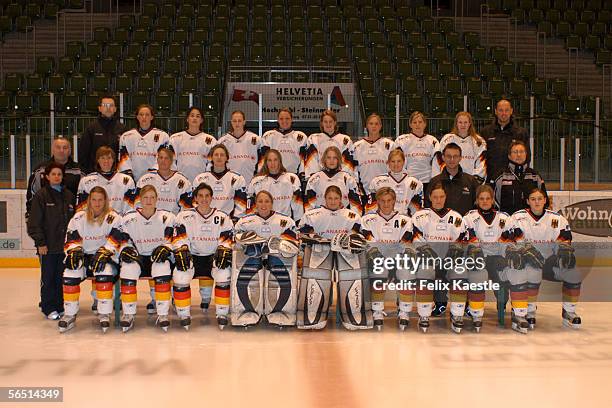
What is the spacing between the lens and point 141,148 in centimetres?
790

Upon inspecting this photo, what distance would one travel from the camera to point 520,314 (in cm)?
683

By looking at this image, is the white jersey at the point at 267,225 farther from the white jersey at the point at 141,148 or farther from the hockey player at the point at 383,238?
the white jersey at the point at 141,148

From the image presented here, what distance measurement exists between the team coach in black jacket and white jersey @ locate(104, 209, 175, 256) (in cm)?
66

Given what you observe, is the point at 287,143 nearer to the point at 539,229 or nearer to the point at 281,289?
the point at 281,289

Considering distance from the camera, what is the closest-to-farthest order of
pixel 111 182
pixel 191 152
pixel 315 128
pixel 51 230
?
pixel 51 230 < pixel 111 182 < pixel 191 152 < pixel 315 128

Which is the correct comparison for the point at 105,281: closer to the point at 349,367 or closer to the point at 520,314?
the point at 349,367

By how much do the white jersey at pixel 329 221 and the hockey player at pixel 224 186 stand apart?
70cm

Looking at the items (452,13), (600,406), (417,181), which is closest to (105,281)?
(417,181)

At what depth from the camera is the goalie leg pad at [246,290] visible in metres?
6.88

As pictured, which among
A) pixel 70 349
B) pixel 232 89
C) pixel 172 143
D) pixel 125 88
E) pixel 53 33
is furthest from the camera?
pixel 53 33

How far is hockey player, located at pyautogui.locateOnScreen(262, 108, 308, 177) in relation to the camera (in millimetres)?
8078

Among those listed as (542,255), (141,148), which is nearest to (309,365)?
(542,255)

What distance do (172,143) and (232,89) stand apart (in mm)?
4431

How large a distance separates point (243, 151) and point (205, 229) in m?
1.27
